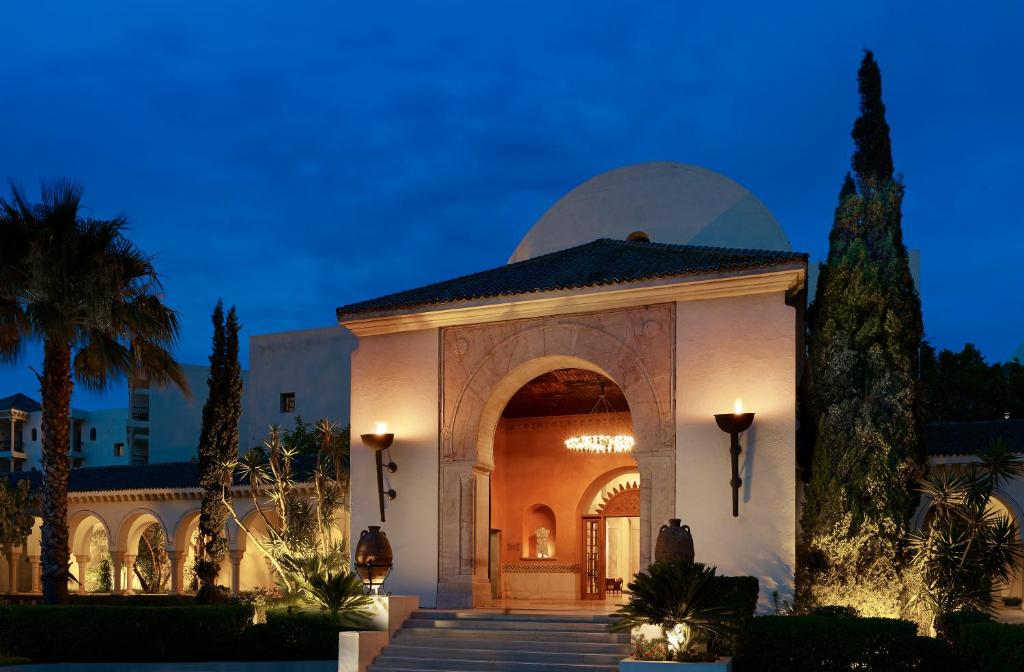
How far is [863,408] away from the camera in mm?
15930

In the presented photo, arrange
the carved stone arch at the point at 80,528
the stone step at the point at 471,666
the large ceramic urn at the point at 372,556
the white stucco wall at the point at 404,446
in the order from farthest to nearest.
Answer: the carved stone arch at the point at 80,528 < the white stucco wall at the point at 404,446 < the large ceramic urn at the point at 372,556 < the stone step at the point at 471,666

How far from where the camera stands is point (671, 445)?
1608cm

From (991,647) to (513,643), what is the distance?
5999 millimetres

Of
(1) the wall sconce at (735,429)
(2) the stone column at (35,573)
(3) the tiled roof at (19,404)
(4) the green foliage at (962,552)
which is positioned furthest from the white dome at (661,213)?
(3) the tiled roof at (19,404)

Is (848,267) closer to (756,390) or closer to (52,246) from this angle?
(756,390)

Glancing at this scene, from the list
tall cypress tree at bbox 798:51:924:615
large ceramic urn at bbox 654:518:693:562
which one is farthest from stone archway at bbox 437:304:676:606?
tall cypress tree at bbox 798:51:924:615

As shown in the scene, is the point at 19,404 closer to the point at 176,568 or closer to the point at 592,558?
the point at 176,568

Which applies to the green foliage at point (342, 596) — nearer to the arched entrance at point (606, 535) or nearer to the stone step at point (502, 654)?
the stone step at point (502, 654)

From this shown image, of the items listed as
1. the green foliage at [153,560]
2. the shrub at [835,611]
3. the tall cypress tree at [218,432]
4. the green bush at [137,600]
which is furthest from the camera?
the green foliage at [153,560]

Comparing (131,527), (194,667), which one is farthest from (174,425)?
(194,667)

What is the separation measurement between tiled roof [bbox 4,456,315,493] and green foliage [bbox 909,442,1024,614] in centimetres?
1741

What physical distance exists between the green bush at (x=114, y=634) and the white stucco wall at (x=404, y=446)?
292 centimetres

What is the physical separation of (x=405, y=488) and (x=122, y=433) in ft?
149

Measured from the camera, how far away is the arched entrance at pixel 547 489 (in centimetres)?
2259
